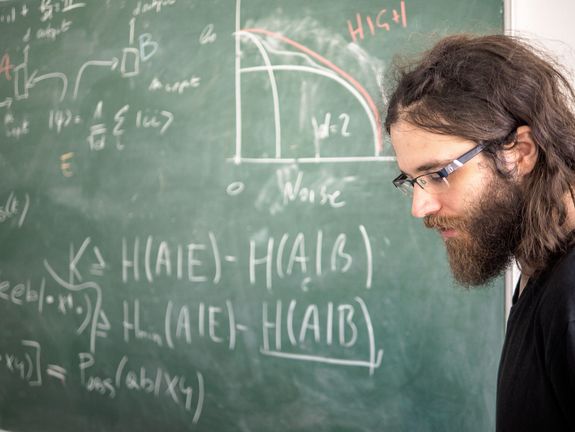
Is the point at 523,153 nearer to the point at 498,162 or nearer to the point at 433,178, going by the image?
the point at 498,162

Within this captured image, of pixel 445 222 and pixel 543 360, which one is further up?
pixel 445 222

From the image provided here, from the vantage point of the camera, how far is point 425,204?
1.05m

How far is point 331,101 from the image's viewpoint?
1.84 m

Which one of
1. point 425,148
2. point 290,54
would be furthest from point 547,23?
point 425,148

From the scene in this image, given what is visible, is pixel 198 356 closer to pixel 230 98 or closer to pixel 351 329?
pixel 351 329

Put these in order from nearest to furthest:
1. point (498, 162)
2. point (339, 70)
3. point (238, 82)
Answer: point (498, 162) < point (339, 70) < point (238, 82)

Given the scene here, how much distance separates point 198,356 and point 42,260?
767 mm

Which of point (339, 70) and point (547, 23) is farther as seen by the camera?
point (339, 70)

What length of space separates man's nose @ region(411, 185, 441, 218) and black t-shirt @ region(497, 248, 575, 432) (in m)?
0.20

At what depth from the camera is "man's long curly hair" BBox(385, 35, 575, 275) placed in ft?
3.17

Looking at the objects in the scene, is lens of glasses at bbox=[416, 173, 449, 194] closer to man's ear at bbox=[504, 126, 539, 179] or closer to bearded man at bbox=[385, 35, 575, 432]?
bearded man at bbox=[385, 35, 575, 432]

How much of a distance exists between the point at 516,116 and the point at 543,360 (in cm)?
40

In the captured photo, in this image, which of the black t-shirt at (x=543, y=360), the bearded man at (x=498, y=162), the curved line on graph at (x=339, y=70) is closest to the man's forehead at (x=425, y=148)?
the bearded man at (x=498, y=162)

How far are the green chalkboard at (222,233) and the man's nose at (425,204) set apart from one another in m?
0.72
